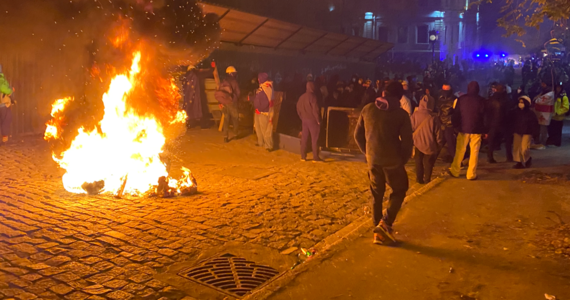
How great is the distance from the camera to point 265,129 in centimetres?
1205

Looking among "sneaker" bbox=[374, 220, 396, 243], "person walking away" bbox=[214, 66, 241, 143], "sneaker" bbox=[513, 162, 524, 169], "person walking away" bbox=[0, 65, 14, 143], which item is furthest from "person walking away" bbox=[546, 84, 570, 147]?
"person walking away" bbox=[0, 65, 14, 143]

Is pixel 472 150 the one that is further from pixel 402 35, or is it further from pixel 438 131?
pixel 402 35

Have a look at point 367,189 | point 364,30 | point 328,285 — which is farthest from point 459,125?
point 364,30

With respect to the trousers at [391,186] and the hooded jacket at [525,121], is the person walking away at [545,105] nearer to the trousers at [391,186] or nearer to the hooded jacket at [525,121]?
the hooded jacket at [525,121]

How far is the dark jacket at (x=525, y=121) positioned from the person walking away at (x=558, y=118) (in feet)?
11.4

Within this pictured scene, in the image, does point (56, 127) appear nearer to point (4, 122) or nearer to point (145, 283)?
point (4, 122)

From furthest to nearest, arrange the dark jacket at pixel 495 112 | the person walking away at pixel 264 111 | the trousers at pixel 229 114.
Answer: the trousers at pixel 229 114, the person walking away at pixel 264 111, the dark jacket at pixel 495 112

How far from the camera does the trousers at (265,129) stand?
11.9m

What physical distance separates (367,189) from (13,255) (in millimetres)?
5540

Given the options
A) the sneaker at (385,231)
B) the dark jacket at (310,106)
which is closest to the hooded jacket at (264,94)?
the dark jacket at (310,106)

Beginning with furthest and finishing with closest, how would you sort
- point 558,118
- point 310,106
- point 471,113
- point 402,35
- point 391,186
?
point 402,35, point 558,118, point 310,106, point 471,113, point 391,186

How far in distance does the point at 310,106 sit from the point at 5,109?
25.4ft

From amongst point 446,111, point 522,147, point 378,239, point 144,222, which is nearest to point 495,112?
point 522,147

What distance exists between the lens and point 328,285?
4469 millimetres
